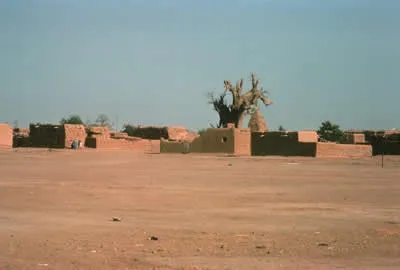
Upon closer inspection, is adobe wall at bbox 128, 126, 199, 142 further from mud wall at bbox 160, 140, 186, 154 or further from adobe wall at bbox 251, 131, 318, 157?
adobe wall at bbox 251, 131, 318, 157

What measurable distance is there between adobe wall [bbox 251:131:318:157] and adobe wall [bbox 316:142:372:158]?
0.45 meters

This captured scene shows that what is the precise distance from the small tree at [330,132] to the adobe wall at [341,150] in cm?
1544

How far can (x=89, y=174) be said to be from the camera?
19672mm

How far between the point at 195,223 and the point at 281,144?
88.7 feet

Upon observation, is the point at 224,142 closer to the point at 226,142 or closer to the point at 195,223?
the point at 226,142

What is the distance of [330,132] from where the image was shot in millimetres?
57188

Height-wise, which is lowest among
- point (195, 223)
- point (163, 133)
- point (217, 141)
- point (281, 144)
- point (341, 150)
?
point (195, 223)

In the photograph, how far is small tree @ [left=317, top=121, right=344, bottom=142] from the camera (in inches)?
2187

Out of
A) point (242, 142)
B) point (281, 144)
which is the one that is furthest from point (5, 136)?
point (281, 144)

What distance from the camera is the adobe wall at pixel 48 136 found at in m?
40.6

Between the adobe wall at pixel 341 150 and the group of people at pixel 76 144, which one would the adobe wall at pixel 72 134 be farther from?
the adobe wall at pixel 341 150

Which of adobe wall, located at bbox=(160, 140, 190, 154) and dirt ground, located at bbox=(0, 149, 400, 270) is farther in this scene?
adobe wall, located at bbox=(160, 140, 190, 154)

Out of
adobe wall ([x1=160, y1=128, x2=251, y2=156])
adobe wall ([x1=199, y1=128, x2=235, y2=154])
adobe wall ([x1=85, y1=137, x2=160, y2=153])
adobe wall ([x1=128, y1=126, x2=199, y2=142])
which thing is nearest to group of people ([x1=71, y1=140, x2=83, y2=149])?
adobe wall ([x1=85, y1=137, x2=160, y2=153])

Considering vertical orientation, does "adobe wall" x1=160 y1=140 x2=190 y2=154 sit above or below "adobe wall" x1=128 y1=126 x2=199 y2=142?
below
